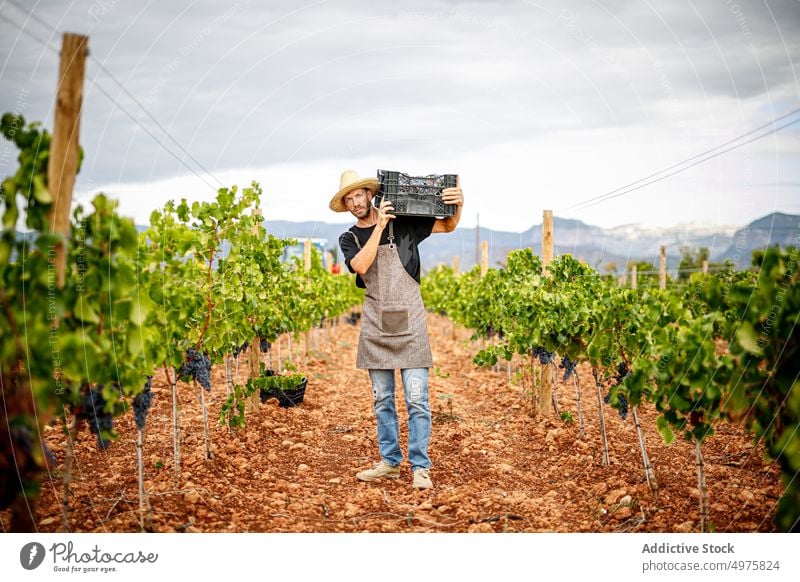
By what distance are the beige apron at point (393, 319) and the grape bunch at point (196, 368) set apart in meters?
1.27

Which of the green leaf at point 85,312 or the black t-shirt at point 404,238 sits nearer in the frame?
the green leaf at point 85,312

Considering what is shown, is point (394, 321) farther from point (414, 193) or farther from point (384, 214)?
point (414, 193)

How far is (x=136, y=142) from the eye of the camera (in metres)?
4.62

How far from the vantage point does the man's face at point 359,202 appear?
208 inches

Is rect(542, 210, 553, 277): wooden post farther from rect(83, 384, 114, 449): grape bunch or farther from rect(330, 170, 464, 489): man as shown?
rect(83, 384, 114, 449): grape bunch

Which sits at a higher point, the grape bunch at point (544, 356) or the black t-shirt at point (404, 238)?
the black t-shirt at point (404, 238)

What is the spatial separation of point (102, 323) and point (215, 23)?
2520 mm

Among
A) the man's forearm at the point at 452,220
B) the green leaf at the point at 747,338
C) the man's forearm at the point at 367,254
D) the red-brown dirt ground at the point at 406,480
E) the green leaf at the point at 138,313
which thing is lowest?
the red-brown dirt ground at the point at 406,480

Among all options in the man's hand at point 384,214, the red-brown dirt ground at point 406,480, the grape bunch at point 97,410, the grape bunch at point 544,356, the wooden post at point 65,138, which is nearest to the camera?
the wooden post at point 65,138

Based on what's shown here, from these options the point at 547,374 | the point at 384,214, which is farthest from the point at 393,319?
the point at 547,374

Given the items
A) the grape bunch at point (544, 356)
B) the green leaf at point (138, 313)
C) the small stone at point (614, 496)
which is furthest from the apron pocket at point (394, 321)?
the grape bunch at point (544, 356)

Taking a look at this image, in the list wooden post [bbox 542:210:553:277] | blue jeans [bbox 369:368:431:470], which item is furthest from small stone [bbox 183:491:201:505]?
wooden post [bbox 542:210:553:277]

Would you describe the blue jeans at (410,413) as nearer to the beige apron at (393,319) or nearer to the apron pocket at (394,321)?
the beige apron at (393,319)

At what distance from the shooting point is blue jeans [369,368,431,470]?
5.16m
